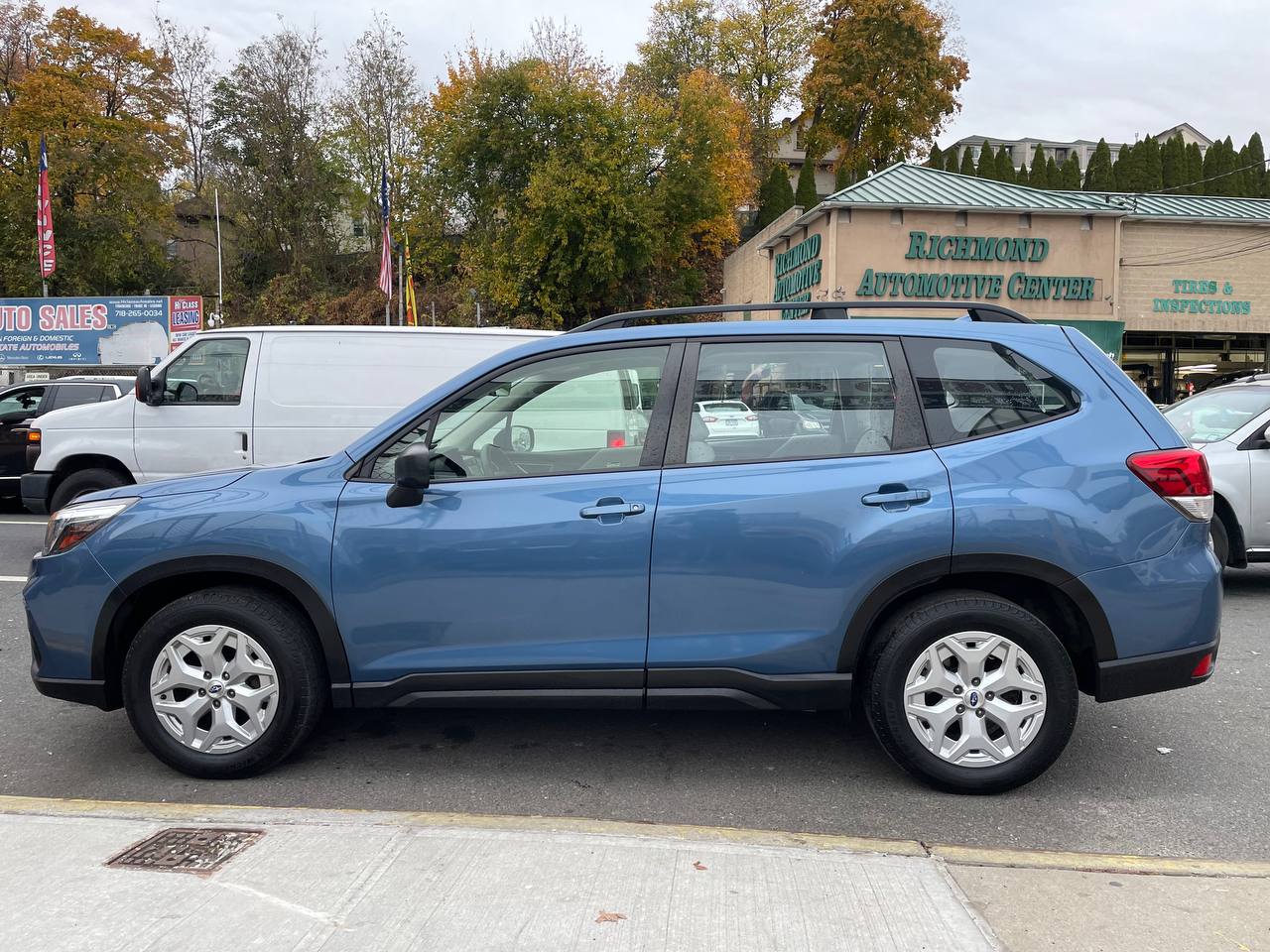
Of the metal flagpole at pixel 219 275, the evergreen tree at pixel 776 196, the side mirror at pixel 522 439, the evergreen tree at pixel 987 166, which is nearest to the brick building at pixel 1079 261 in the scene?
the evergreen tree at pixel 776 196

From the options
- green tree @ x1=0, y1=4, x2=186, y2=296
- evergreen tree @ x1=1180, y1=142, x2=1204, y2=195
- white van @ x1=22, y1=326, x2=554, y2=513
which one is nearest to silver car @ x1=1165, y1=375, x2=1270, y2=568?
white van @ x1=22, y1=326, x2=554, y2=513

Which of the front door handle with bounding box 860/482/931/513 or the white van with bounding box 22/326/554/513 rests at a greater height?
the white van with bounding box 22/326/554/513

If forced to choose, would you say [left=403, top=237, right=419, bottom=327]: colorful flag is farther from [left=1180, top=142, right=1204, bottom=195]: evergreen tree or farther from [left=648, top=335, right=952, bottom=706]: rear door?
Answer: [left=1180, top=142, right=1204, bottom=195]: evergreen tree

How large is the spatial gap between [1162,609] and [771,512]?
1.51 metres

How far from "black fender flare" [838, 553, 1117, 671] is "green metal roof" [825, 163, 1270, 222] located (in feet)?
76.1

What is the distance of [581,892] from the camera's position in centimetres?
283

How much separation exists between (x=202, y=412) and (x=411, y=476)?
5.98 meters

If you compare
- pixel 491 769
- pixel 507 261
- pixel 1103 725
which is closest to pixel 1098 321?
pixel 507 261

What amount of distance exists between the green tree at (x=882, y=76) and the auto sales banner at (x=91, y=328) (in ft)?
107

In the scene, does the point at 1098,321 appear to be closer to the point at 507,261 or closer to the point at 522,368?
the point at 507,261

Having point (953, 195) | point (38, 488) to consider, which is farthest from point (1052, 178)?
point (38, 488)

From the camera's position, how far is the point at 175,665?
3859 millimetres

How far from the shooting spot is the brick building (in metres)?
25.8

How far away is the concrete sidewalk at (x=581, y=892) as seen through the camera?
8.58 ft
